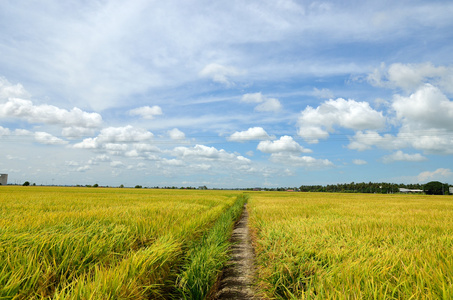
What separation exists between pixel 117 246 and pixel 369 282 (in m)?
3.83

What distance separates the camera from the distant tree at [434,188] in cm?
12888

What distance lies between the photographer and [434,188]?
131 metres

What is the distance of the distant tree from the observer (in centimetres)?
12888

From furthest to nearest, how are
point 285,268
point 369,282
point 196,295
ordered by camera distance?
point 285,268 → point 196,295 → point 369,282

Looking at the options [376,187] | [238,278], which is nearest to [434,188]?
[376,187]

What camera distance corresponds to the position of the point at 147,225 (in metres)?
5.75

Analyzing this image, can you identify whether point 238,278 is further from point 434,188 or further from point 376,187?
point 376,187

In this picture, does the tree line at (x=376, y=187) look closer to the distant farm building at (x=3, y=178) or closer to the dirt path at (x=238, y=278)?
the dirt path at (x=238, y=278)

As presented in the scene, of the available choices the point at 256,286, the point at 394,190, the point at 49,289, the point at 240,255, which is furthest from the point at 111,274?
the point at 394,190

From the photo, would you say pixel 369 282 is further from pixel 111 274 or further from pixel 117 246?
pixel 117 246

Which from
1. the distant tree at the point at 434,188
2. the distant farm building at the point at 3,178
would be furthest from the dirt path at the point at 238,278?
the distant farm building at the point at 3,178

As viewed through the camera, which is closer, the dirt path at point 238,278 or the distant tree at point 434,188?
the dirt path at point 238,278

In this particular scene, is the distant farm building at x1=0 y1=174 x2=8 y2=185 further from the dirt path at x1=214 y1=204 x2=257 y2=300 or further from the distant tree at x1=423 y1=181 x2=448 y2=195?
the distant tree at x1=423 y1=181 x2=448 y2=195

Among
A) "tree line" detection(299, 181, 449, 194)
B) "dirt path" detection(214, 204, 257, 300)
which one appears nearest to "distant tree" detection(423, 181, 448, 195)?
"tree line" detection(299, 181, 449, 194)
